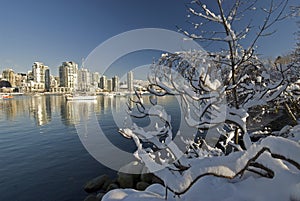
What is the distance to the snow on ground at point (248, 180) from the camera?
4.62 ft

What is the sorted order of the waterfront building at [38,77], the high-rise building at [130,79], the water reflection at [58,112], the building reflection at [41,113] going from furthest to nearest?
the waterfront building at [38,77] < the water reflection at [58,112] < the building reflection at [41,113] < the high-rise building at [130,79]

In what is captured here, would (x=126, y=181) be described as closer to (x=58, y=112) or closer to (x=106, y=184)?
(x=106, y=184)

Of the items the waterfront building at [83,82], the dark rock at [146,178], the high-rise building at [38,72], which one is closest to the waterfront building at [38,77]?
the high-rise building at [38,72]

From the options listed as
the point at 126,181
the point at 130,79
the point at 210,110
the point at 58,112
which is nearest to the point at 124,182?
the point at 126,181

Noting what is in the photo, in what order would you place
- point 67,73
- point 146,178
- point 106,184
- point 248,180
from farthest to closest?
1. point 67,73
2. point 106,184
3. point 146,178
4. point 248,180

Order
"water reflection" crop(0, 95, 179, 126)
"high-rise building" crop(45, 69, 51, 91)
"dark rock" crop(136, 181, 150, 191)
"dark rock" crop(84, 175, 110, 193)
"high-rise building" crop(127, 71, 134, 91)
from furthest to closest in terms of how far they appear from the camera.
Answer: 1. "high-rise building" crop(45, 69, 51, 91)
2. "water reflection" crop(0, 95, 179, 126)
3. "dark rock" crop(84, 175, 110, 193)
4. "dark rock" crop(136, 181, 150, 191)
5. "high-rise building" crop(127, 71, 134, 91)

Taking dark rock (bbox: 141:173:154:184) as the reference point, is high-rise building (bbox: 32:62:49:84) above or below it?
above

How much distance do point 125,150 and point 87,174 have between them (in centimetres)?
383

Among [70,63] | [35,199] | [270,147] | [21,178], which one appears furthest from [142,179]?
[70,63]

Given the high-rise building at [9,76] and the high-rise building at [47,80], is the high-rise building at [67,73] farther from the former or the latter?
the high-rise building at [9,76]

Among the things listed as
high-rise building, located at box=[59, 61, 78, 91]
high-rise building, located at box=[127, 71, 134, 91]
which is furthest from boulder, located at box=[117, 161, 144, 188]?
high-rise building, located at box=[59, 61, 78, 91]

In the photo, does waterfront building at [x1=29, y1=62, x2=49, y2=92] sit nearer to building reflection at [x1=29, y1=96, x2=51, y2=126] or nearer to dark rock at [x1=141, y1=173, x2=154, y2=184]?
building reflection at [x1=29, y1=96, x2=51, y2=126]

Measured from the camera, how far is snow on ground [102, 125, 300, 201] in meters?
1.41

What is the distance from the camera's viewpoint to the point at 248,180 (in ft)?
6.29
